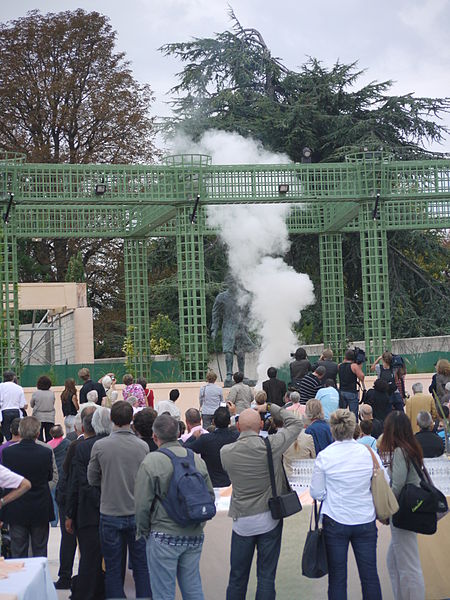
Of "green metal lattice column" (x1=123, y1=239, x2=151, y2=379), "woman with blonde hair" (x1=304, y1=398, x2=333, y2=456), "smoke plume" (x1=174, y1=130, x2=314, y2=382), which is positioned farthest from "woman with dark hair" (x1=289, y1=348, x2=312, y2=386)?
"green metal lattice column" (x1=123, y1=239, x2=151, y2=379)

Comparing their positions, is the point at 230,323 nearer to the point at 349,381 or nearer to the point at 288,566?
the point at 349,381

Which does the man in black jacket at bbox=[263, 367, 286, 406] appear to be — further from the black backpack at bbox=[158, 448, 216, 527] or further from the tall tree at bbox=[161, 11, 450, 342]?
the tall tree at bbox=[161, 11, 450, 342]

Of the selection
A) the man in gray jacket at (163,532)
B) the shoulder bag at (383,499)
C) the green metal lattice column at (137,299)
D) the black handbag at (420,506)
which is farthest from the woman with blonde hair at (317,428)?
the green metal lattice column at (137,299)

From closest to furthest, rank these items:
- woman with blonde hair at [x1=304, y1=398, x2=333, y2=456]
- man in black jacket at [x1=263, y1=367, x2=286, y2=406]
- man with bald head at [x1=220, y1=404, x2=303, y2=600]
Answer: man with bald head at [x1=220, y1=404, x2=303, y2=600] < woman with blonde hair at [x1=304, y1=398, x2=333, y2=456] < man in black jacket at [x1=263, y1=367, x2=286, y2=406]

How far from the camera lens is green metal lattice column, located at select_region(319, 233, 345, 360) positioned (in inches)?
985

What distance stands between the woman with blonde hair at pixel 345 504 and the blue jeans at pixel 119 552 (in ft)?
4.75

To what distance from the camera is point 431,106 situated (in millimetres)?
36062

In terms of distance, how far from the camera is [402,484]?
25.2 feet

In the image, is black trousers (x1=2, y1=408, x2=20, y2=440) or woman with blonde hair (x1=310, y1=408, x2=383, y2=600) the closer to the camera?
woman with blonde hair (x1=310, y1=408, x2=383, y2=600)

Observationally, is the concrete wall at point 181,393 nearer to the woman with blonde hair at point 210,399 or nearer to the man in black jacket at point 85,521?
the woman with blonde hair at point 210,399

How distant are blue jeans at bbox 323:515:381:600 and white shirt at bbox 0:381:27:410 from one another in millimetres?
8169

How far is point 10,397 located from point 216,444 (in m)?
6.35

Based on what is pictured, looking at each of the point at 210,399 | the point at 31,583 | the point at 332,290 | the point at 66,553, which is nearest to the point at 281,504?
the point at 31,583

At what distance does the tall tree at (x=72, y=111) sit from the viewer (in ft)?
126
